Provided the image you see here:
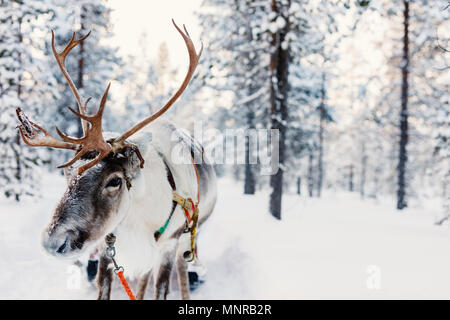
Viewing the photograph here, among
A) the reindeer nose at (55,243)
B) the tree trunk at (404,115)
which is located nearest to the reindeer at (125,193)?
the reindeer nose at (55,243)

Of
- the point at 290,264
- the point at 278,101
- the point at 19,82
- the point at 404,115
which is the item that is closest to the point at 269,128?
the point at 278,101

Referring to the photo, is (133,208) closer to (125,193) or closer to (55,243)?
(125,193)

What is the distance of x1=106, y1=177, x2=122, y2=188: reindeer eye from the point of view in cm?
238

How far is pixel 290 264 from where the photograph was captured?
15.3 feet

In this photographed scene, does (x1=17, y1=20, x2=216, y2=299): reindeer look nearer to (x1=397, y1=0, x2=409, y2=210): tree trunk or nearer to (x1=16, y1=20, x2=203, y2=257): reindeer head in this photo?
(x1=16, y1=20, x2=203, y2=257): reindeer head

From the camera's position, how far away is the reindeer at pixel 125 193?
2.20 m

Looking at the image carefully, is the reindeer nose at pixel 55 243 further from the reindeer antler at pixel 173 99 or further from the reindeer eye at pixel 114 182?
the reindeer antler at pixel 173 99

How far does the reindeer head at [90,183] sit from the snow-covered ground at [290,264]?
1559mm

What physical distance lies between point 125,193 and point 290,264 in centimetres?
317

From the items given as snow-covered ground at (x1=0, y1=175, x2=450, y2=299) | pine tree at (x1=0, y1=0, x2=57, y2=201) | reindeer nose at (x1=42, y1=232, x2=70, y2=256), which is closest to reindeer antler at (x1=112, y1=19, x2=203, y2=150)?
reindeer nose at (x1=42, y1=232, x2=70, y2=256)
